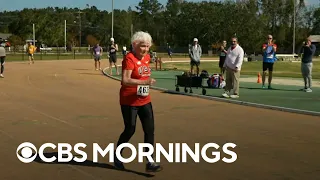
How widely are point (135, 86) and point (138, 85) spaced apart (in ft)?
0.15

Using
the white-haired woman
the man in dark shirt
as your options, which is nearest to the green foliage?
the man in dark shirt

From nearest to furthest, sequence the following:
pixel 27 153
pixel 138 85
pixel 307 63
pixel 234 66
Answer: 1. pixel 138 85
2. pixel 27 153
3. pixel 234 66
4. pixel 307 63

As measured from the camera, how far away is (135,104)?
6539 mm

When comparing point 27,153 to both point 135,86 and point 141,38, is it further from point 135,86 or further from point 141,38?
point 141,38

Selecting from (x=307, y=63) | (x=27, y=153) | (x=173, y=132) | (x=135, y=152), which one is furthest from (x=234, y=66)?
(x=27, y=153)

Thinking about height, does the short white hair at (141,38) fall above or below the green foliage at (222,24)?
below

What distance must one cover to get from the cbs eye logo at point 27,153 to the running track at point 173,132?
131mm

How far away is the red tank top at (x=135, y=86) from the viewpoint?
6.45 m

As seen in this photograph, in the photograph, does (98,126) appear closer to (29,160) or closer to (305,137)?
(29,160)

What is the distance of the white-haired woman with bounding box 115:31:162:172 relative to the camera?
253 inches

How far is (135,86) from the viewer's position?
6.43 meters

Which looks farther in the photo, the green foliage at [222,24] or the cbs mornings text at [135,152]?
the green foliage at [222,24]

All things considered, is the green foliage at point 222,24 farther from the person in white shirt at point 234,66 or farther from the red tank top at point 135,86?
the red tank top at point 135,86

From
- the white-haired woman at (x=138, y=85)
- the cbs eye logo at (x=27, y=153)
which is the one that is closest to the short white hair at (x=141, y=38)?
the white-haired woman at (x=138, y=85)
